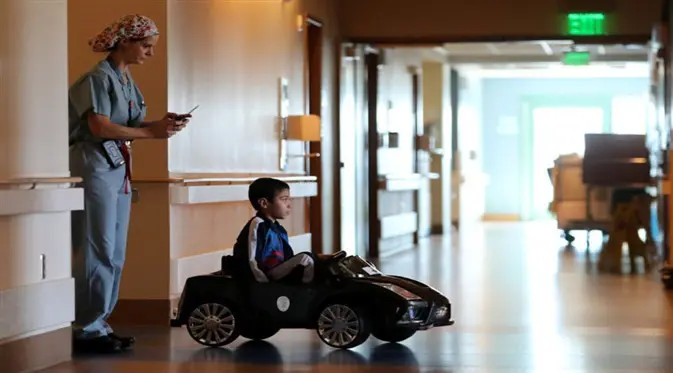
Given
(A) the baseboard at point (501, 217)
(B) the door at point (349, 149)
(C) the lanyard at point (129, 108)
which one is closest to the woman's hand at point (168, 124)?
(C) the lanyard at point (129, 108)

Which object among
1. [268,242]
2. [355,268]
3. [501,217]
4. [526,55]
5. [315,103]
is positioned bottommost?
[501,217]

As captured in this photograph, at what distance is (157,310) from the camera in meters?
6.82

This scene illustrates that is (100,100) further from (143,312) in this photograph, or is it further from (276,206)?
(143,312)

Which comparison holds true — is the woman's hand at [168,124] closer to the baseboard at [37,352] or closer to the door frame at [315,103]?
the baseboard at [37,352]

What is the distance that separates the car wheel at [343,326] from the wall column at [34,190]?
1114 mm

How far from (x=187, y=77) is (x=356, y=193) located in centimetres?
556

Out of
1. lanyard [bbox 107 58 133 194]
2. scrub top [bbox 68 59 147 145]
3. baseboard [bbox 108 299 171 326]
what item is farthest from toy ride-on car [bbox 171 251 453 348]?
baseboard [bbox 108 299 171 326]

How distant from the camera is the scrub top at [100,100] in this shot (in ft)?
17.9

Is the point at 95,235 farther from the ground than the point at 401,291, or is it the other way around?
the point at 95,235

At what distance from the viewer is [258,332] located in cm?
590

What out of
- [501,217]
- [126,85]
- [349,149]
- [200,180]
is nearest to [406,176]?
[349,149]

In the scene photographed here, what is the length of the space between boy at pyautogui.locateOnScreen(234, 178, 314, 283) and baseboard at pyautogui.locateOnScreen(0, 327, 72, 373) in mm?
898

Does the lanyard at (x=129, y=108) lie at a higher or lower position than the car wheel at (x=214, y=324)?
higher

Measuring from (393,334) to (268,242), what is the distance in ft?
2.32
